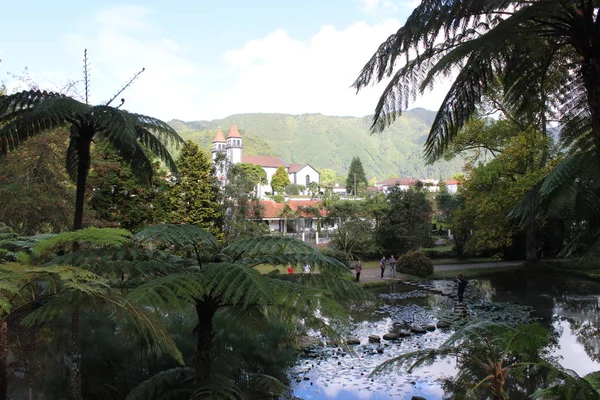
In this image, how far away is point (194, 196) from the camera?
23734 mm

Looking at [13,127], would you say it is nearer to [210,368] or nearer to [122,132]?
[122,132]

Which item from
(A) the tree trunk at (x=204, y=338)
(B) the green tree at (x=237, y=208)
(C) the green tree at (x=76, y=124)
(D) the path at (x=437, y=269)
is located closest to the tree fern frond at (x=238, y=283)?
(A) the tree trunk at (x=204, y=338)

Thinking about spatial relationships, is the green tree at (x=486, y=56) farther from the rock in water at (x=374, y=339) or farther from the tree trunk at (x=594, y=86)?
the rock in water at (x=374, y=339)

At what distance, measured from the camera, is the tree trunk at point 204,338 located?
14.5ft

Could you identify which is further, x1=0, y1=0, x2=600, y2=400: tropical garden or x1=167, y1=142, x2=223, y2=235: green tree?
x1=167, y1=142, x2=223, y2=235: green tree

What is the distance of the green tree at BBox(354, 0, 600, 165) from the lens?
3.82m

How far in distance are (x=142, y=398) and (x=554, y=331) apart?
10.3 m

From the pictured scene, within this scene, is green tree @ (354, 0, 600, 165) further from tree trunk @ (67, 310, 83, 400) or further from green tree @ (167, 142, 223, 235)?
green tree @ (167, 142, 223, 235)

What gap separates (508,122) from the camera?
20.0 meters

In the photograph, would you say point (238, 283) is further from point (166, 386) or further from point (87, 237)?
point (166, 386)

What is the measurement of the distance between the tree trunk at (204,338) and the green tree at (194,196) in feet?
62.0

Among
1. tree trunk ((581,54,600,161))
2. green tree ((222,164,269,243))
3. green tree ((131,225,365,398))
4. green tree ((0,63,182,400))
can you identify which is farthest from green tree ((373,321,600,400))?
green tree ((222,164,269,243))

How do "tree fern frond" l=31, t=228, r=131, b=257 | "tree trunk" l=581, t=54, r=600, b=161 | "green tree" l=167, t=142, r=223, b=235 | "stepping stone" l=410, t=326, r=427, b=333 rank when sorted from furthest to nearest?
→ "green tree" l=167, t=142, r=223, b=235 < "stepping stone" l=410, t=326, r=427, b=333 < "tree fern frond" l=31, t=228, r=131, b=257 < "tree trunk" l=581, t=54, r=600, b=161

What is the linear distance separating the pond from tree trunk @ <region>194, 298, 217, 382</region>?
157 centimetres
